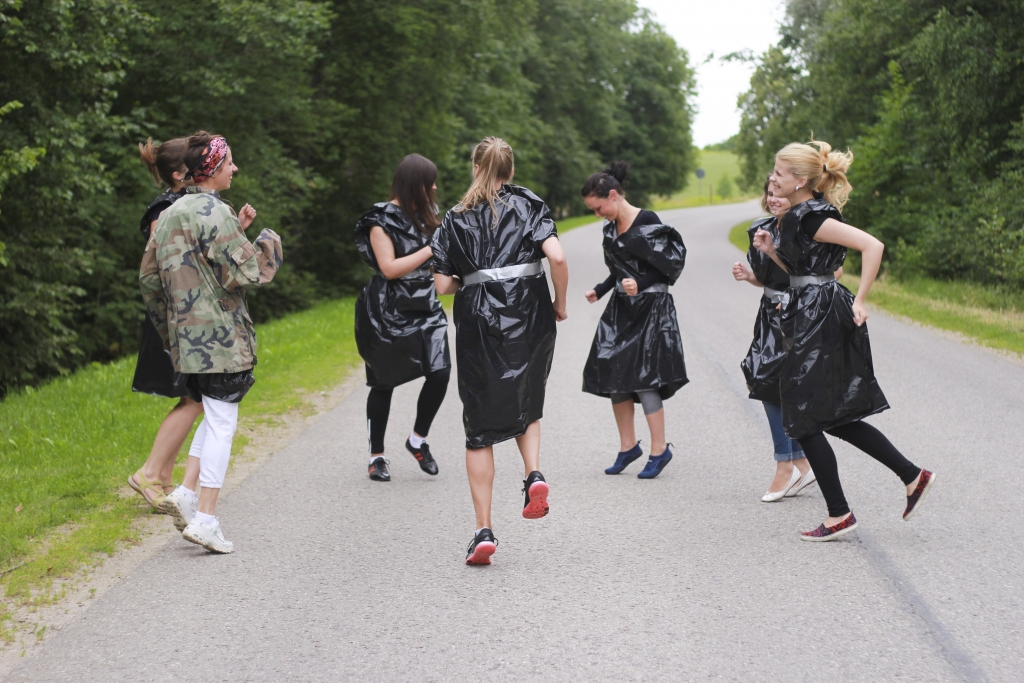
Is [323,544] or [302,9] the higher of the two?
[302,9]

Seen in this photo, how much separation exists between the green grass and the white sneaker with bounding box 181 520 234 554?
70.2 m

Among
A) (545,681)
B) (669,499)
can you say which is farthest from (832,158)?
(545,681)

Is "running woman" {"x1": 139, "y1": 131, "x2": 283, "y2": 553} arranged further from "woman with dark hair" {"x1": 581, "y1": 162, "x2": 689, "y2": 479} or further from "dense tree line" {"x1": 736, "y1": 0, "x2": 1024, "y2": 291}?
"dense tree line" {"x1": 736, "y1": 0, "x2": 1024, "y2": 291}

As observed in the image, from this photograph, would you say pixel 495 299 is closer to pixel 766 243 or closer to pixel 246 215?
pixel 246 215

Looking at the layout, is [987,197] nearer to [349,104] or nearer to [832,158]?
[349,104]

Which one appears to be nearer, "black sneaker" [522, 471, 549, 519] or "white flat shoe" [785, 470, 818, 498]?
"black sneaker" [522, 471, 549, 519]

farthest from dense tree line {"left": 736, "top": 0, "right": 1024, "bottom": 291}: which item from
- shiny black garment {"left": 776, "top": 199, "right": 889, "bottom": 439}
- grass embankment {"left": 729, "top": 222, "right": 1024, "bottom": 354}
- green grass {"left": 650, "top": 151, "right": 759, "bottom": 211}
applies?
green grass {"left": 650, "top": 151, "right": 759, "bottom": 211}

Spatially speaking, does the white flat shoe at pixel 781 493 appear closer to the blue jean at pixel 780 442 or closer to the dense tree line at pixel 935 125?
the blue jean at pixel 780 442

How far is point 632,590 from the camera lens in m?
4.34

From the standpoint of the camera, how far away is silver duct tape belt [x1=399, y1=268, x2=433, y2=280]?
6.31 m

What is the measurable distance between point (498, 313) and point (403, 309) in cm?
168

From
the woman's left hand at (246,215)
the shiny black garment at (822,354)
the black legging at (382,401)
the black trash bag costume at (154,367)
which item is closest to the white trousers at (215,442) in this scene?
the black trash bag costume at (154,367)

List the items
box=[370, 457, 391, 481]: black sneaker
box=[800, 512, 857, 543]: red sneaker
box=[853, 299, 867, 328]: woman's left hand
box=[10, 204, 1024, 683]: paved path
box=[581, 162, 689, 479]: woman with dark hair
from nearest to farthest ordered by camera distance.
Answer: box=[10, 204, 1024, 683]: paved path → box=[853, 299, 867, 328]: woman's left hand → box=[800, 512, 857, 543]: red sneaker → box=[581, 162, 689, 479]: woman with dark hair → box=[370, 457, 391, 481]: black sneaker

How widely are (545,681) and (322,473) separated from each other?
3400mm
